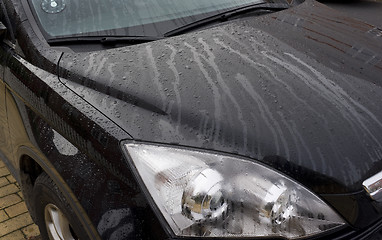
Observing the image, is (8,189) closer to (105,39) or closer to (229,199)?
(105,39)

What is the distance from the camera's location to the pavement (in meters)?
2.61

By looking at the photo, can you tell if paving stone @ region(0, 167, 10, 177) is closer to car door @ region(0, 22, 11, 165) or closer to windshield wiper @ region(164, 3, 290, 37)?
car door @ region(0, 22, 11, 165)

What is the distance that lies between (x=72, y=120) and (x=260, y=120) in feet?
2.19

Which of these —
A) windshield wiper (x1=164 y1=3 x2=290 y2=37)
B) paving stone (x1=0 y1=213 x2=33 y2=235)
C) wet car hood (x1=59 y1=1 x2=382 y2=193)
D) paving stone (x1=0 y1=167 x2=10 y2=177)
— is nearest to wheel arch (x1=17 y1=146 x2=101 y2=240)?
wet car hood (x1=59 y1=1 x2=382 y2=193)

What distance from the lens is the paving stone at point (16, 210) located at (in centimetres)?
277

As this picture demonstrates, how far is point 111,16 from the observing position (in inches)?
80.0

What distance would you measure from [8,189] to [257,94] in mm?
2132

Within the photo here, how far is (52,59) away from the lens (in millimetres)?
1779

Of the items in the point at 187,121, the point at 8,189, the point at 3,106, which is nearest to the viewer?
the point at 187,121

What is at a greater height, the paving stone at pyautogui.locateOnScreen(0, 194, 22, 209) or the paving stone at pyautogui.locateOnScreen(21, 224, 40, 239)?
the paving stone at pyautogui.locateOnScreen(0, 194, 22, 209)

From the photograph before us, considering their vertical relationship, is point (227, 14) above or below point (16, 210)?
above

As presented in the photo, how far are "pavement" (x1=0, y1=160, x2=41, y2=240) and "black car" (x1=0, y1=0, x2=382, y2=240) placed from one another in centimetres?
58

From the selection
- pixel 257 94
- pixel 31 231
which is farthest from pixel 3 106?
pixel 257 94

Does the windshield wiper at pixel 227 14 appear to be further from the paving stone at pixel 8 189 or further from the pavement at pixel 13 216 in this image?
the paving stone at pixel 8 189
